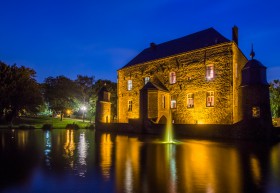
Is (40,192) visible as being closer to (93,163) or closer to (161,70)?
(93,163)

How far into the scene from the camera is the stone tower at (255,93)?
21734 millimetres

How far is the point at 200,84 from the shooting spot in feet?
95.2

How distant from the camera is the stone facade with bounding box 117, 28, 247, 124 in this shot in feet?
86.9

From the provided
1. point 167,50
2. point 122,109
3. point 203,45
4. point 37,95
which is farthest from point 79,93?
point 203,45

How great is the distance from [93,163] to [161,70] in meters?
25.2

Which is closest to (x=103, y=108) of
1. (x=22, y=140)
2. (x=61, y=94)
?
(x=22, y=140)

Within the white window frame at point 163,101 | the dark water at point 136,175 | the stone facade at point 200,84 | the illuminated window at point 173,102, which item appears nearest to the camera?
the dark water at point 136,175

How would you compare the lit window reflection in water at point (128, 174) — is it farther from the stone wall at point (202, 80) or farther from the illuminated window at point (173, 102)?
the illuminated window at point (173, 102)

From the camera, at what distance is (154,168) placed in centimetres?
845

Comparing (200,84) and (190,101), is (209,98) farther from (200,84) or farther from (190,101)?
(190,101)

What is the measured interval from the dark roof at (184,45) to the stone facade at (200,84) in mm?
941

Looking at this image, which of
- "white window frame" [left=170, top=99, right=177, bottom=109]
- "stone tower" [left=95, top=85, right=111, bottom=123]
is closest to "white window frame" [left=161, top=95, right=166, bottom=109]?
"white window frame" [left=170, top=99, right=177, bottom=109]

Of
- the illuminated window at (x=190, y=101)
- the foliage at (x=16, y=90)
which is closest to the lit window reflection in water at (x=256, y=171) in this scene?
the illuminated window at (x=190, y=101)

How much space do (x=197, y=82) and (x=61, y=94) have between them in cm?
4094
